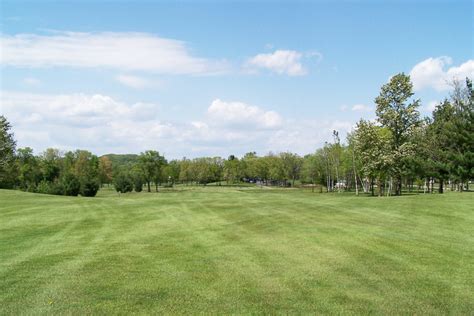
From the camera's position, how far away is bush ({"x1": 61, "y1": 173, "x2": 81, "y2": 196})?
61625 mm

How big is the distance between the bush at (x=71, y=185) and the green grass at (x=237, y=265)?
43091mm

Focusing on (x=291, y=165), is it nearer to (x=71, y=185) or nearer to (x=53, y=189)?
(x=71, y=185)

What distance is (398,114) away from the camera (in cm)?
5088

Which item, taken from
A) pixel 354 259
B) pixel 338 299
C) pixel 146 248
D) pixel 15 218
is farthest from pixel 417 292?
pixel 15 218

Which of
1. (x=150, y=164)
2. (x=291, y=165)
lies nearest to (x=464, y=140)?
(x=150, y=164)

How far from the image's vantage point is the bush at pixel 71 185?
6162cm

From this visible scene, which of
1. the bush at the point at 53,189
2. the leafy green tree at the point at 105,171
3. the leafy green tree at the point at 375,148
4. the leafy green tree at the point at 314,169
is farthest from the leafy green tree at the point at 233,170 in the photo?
the leafy green tree at the point at 375,148

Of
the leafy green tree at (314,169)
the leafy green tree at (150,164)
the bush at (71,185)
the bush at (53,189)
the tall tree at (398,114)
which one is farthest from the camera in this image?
the leafy green tree at (150,164)

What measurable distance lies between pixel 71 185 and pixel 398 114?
144 ft

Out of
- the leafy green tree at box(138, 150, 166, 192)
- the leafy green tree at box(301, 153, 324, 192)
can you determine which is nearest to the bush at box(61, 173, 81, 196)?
the leafy green tree at box(138, 150, 166, 192)

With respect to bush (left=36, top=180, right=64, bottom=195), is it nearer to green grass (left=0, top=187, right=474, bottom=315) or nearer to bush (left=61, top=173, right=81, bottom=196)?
bush (left=61, top=173, right=81, bottom=196)

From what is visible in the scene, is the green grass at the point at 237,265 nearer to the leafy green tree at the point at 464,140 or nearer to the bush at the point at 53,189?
the leafy green tree at the point at 464,140

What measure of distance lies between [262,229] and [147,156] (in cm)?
9175

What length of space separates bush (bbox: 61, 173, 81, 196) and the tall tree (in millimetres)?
41644
